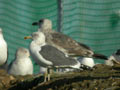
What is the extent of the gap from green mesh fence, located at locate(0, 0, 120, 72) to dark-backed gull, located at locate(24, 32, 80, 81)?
943cm

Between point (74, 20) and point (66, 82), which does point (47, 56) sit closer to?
point (66, 82)

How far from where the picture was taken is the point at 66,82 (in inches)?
304

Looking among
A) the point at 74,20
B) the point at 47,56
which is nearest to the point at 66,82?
the point at 47,56

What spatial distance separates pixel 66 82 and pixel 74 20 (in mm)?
11143

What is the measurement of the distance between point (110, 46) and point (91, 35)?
1.03 m

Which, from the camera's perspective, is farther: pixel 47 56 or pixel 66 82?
pixel 47 56

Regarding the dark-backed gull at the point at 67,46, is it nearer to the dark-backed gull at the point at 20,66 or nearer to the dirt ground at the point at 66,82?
the dark-backed gull at the point at 20,66

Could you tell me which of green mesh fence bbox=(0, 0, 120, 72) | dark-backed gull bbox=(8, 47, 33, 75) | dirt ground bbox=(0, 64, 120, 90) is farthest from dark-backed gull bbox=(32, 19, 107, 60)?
green mesh fence bbox=(0, 0, 120, 72)

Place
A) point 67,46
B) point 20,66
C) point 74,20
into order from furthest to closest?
point 74,20 < point 67,46 < point 20,66

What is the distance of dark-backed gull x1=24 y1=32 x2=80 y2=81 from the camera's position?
27.0 feet

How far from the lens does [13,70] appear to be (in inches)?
395

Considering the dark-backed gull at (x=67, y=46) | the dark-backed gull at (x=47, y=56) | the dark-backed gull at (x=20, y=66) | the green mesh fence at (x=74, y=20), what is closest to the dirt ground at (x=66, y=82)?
the dark-backed gull at (x=47, y=56)

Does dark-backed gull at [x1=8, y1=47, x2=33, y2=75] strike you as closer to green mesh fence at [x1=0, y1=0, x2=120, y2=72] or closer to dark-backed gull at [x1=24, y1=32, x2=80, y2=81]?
dark-backed gull at [x1=24, y1=32, x2=80, y2=81]

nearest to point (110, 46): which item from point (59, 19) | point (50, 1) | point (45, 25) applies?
point (50, 1)
